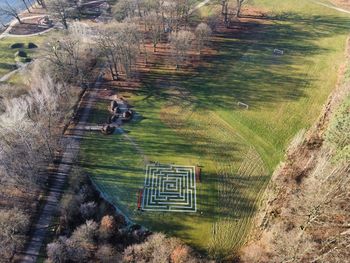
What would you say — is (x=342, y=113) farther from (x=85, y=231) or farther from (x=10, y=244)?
(x=10, y=244)

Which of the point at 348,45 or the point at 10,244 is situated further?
the point at 348,45

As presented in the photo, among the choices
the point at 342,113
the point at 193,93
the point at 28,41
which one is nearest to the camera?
the point at 342,113

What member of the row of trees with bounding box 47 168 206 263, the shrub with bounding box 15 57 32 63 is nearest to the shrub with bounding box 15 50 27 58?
the shrub with bounding box 15 57 32 63

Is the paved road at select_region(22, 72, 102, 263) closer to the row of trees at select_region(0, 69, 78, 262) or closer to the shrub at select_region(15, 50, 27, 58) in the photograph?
the row of trees at select_region(0, 69, 78, 262)

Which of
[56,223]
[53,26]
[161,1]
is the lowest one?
[56,223]

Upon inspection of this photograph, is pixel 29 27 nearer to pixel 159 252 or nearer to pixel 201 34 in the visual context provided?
pixel 201 34

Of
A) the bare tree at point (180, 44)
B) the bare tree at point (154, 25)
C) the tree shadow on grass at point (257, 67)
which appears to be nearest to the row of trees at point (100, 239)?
the tree shadow on grass at point (257, 67)

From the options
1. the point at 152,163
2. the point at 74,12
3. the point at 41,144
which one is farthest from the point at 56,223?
the point at 74,12
